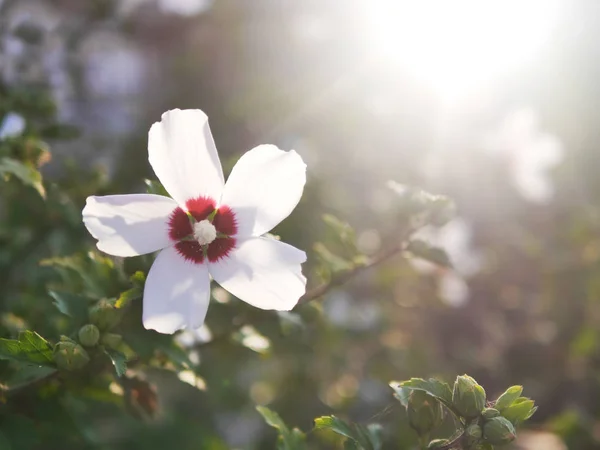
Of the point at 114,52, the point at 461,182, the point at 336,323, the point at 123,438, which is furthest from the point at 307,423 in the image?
the point at 114,52

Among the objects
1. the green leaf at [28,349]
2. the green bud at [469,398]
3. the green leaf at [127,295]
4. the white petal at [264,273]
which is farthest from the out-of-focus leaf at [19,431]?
the green bud at [469,398]

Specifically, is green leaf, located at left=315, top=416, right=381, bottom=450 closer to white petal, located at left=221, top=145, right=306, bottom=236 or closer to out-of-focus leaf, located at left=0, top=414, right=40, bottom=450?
white petal, located at left=221, top=145, right=306, bottom=236

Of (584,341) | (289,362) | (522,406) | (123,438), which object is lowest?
(123,438)

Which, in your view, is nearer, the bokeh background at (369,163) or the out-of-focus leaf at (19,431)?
the out-of-focus leaf at (19,431)

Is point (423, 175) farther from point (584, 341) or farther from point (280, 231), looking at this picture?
point (280, 231)

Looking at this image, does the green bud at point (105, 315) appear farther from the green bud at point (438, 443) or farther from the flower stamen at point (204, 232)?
the green bud at point (438, 443)
